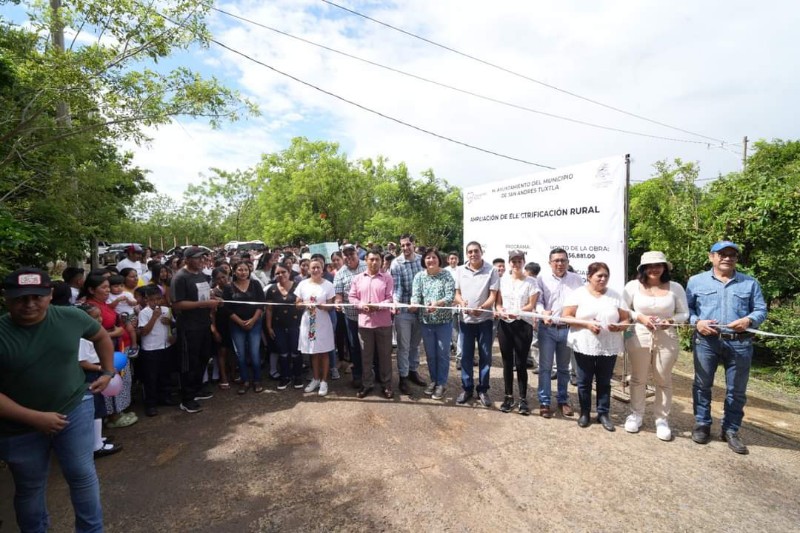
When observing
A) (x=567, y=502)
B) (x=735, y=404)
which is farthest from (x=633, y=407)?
(x=567, y=502)

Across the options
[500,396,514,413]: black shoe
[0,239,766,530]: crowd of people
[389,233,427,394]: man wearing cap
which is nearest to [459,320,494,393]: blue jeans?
[0,239,766,530]: crowd of people

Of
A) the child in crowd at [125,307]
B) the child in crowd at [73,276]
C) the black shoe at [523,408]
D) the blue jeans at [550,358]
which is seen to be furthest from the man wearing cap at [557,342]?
the child in crowd at [73,276]

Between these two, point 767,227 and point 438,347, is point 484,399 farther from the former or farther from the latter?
point 767,227

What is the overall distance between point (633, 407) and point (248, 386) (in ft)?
15.5

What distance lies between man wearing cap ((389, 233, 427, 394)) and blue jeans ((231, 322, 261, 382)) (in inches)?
76.0

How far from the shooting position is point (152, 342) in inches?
177

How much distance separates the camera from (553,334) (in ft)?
14.3

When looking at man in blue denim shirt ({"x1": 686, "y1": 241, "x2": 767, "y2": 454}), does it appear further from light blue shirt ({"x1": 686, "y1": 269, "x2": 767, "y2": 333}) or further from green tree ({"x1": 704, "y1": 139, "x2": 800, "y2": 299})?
green tree ({"x1": 704, "y1": 139, "x2": 800, "y2": 299})

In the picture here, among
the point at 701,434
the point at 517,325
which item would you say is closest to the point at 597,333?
the point at 517,325

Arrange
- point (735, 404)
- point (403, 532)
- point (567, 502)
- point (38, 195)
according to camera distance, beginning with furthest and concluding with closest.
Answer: point (38, 195) → point (735, 404) → point (567, 502) → point (403, 532)

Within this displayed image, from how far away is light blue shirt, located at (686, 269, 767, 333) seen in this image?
357 cm

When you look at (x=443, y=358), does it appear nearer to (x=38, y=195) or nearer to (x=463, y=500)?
(x=463, y=500)

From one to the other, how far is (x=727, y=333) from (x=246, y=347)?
552cm

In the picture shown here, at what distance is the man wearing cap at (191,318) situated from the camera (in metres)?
4.51
